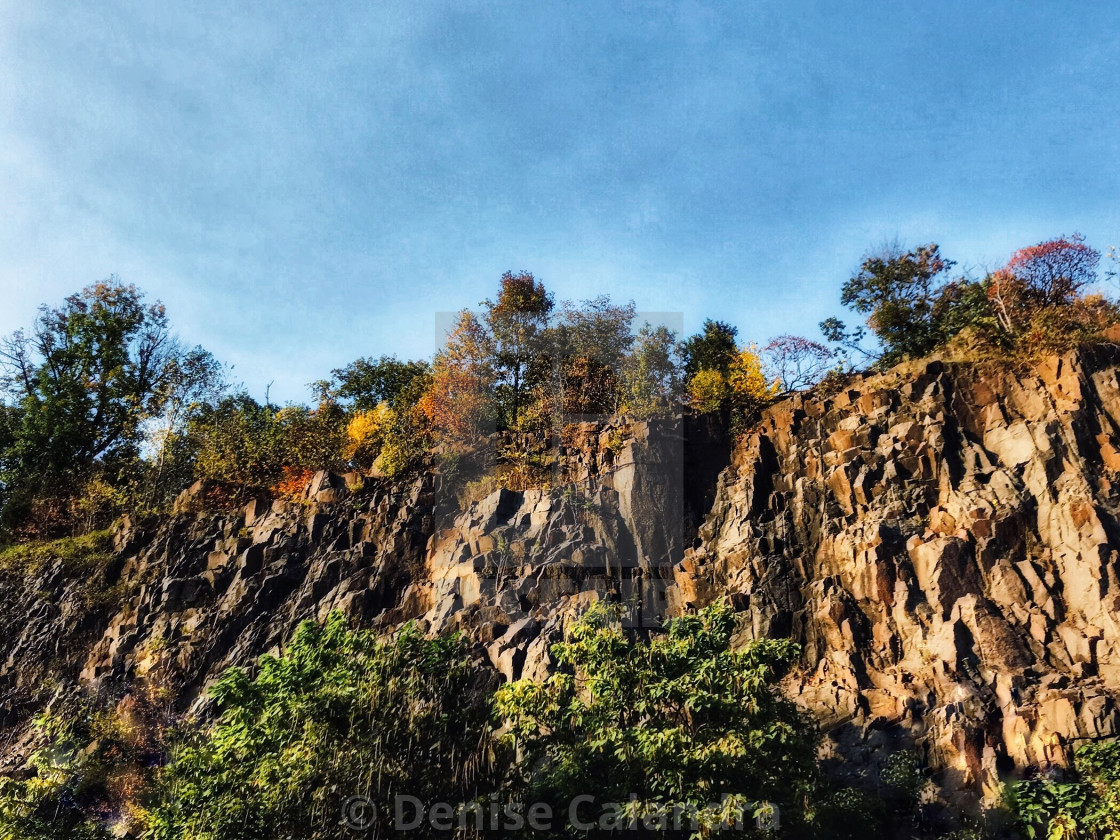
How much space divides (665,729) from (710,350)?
19958 millimetres

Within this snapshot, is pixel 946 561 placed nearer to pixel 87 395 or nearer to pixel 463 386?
pixel 463 386

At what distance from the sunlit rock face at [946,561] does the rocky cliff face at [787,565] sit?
61mm

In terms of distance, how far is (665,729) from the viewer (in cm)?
1276

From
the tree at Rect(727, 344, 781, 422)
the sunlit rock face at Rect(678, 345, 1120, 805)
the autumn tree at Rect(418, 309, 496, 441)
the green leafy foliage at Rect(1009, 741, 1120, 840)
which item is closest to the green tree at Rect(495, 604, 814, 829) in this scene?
Answer: the green leafy foliage at Rect(1009, 741, 1120, 840)

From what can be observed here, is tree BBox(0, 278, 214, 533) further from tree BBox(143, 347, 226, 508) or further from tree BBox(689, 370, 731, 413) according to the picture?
tree BBox(689, 370, 731, 413)

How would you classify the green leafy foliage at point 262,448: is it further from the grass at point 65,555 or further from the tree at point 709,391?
the tree at point 709,391

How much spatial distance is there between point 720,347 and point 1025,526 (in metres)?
14.5

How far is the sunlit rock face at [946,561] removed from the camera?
1552cm

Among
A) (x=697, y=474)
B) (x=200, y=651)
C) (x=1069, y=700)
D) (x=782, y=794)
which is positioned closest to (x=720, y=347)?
(x=697, y=474)

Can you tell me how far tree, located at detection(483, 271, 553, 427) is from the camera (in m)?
32.1

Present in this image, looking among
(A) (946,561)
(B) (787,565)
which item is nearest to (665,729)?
(B) (787,565)

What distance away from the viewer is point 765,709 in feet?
43.5

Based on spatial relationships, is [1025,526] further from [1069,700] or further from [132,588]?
[132,588]

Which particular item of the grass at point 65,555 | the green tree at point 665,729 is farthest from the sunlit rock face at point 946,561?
the grass at point 65,555
